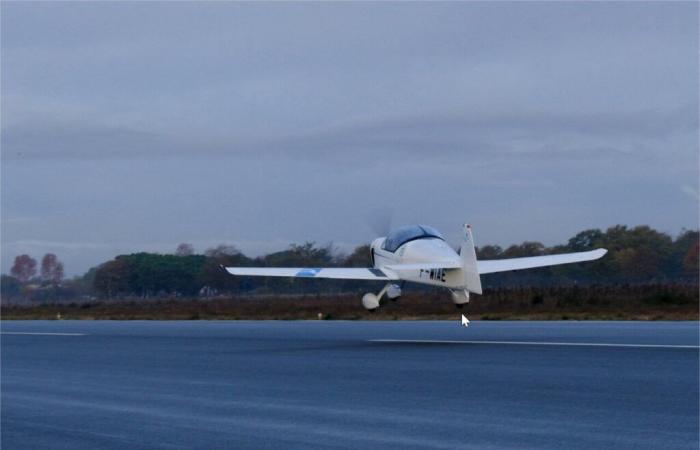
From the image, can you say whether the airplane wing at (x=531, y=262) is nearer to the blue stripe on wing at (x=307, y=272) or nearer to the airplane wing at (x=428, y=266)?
the airplane wing at (x=428, y=266)

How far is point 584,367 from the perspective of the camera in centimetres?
1572

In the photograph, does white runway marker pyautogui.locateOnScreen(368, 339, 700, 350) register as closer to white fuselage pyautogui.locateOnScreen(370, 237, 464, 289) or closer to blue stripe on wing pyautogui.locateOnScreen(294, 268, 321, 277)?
white fuselage pyautogui.locateOnScreen(370, 237, 464, 289)

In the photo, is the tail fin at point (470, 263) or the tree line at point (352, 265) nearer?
the tail fin at point (470, 263)

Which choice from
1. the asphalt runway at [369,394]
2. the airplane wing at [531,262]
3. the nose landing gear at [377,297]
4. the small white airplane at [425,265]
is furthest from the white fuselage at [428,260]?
the asphalt runway at [369,394]

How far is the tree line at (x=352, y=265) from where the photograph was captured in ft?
146

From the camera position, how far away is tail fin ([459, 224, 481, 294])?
23875 mm

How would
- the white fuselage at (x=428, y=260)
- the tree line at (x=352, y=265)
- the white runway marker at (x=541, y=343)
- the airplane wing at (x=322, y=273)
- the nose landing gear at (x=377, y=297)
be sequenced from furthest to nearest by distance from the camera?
1. the tree line at (x=352, y=265)
2. the nose landing gear at (x=377, y=297)
3. the airplane wing at (x=322, y=273)
4. the white fuselage at (x=428, y=260)
5. the white runway marker at (x=541, y=343)

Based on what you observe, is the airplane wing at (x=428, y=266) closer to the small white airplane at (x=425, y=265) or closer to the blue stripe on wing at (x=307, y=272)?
the small white airplane at (x=425, y=265)

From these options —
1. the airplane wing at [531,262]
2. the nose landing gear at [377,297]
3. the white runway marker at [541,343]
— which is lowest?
the white runway marker at [541,343]

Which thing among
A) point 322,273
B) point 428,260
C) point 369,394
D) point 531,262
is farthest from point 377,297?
point 369,394

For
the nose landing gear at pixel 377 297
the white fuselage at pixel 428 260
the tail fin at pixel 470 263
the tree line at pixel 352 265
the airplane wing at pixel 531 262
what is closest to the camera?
the tail fin at pixel 470 263

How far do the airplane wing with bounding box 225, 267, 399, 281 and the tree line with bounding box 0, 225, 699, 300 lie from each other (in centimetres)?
1038

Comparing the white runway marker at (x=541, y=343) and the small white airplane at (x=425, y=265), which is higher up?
the small white airplane at (x=425, y=265)

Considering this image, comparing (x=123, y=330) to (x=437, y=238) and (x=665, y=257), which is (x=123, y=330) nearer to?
(x=437, y=238)
